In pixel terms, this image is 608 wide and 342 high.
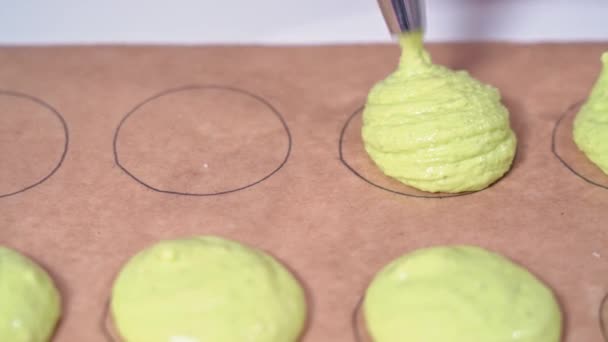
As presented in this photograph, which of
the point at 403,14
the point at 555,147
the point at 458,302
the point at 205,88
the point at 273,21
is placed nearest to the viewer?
the point at 458,302

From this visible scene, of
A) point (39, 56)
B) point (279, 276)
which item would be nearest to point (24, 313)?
point (279, 276)

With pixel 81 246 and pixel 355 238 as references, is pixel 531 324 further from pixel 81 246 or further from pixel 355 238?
pixel 81 246

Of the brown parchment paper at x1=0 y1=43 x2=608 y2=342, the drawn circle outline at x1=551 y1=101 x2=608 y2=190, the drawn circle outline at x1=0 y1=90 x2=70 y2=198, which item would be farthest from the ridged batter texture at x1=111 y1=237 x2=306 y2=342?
the drawn circle outline at x1=551 y1=101 x2=608 y2=190

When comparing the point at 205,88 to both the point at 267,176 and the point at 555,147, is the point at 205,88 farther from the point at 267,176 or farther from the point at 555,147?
the point at 555,147

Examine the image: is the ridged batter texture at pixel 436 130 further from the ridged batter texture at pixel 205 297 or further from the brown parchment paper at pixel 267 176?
the ridged batter texture at pixel 205 297

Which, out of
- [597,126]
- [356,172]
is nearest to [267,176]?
[356,172]

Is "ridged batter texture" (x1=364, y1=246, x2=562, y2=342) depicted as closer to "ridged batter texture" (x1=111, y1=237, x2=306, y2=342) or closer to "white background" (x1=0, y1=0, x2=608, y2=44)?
"ridged batter texture" (x1=111, y1=237, x2=306, y2=342)

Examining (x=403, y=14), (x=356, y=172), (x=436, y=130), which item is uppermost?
(x=403, y=14)
